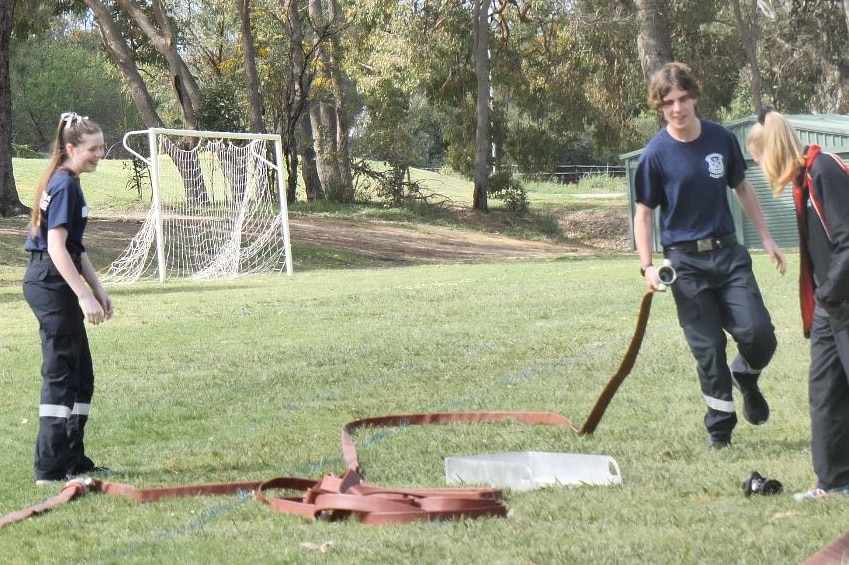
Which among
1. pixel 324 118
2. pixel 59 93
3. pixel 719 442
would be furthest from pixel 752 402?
pixel 59 93

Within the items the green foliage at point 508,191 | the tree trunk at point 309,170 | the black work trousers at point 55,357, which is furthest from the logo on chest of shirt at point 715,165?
the green foliage at point 508,191

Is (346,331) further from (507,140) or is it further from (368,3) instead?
(507,140)

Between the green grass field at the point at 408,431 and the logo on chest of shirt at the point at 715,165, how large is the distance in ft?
4.61

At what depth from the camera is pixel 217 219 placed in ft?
93.2

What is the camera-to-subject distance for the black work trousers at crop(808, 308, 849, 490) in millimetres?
5574

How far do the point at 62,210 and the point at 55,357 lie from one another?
2.48 ft

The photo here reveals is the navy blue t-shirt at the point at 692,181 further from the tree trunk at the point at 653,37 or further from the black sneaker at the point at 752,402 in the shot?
the tree trunk at the point at 653,37

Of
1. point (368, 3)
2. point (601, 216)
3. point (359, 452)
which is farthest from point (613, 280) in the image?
point (601, 216)

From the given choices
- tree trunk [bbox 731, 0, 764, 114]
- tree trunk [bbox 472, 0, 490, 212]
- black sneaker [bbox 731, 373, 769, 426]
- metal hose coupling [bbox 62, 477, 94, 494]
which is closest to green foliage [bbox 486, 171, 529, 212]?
tree trunk [bbox 472, 0, 490, 212]

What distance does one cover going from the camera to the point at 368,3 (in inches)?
1693

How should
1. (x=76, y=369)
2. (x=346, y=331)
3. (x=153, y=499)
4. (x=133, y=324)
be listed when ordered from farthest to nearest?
1. (x=133, y=324)
2. (x=346, y=331)
3. (x=76, y=369)
4. (x=153, y=499)

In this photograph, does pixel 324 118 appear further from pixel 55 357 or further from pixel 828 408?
pixel 828 408

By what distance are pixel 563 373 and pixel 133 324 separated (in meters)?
7.01

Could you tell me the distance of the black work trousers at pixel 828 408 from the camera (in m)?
5.57
